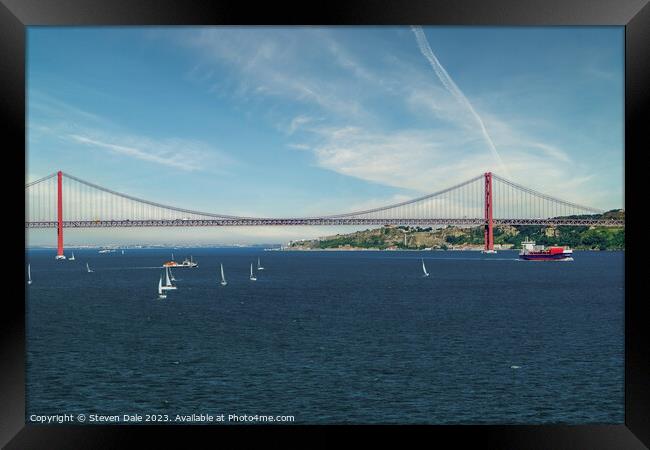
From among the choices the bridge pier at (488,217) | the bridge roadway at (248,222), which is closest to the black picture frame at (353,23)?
the bridge roadway at (248,222)

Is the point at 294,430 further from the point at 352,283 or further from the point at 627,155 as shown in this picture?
the point at 352,283

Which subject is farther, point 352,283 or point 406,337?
point 352,283

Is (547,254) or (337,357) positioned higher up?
(547,254)

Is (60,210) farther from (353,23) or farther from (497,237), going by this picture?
(497,237)

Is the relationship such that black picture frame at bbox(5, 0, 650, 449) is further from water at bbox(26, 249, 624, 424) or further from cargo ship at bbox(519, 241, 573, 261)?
cargo ship at bbox(519, 241, 573, 261)

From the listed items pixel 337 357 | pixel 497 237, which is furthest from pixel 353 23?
pixel 497 237

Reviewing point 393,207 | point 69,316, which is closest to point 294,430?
point 69,316

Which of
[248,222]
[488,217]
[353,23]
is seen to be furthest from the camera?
[488,217]
